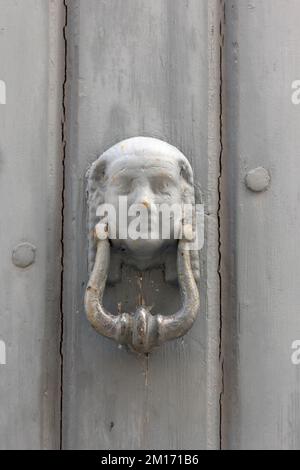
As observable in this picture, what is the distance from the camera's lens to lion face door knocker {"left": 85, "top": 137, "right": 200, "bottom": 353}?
0.84 meters

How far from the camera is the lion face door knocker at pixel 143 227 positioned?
0.84 m

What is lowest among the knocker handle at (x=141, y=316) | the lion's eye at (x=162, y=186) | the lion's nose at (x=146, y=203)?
the knocker handle at (x=141, y=316)

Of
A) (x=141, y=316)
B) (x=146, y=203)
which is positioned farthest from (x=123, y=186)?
(x=141, y=316)

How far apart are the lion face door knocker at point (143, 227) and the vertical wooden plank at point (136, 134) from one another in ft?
0.16

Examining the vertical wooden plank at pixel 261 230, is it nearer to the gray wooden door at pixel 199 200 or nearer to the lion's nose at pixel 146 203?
the gray wooden door at pixel 199 200

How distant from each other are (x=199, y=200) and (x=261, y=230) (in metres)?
0.09

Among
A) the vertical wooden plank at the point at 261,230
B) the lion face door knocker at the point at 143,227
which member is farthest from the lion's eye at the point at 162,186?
the vertical wooden plank at the point at 261,230

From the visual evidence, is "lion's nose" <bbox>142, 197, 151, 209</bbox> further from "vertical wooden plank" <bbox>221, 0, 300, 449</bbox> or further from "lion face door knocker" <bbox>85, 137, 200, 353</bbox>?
"vertical wooden plank" <bbox>221, 0, 300, 449</bbox>

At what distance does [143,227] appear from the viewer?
2.74ft

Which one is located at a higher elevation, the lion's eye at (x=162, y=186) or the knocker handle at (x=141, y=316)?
the lion's eye at (x=162, y=186)

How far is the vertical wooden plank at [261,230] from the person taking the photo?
0.90m

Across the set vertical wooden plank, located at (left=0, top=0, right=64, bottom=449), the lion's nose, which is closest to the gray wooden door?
vertical wooden plank, located at (left=0, top=0, right=64, bottom=449)

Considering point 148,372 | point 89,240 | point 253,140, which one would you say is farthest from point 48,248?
point 253,140
